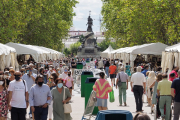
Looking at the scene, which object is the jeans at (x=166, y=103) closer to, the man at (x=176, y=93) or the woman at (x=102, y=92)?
the man at (x=176, y=93)

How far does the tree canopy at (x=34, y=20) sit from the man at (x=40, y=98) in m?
20.0

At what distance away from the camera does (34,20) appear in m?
44.1

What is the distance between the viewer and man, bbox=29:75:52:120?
8.29 metres

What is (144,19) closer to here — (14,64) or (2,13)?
(2,13)

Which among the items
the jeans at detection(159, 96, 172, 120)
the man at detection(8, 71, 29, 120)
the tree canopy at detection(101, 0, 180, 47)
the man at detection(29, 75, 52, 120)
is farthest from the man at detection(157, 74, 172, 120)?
the tree canopy at detection(101, 0, 180, 47)

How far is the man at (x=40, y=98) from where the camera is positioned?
8.29 m

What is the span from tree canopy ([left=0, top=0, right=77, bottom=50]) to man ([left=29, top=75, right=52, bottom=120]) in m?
20.0

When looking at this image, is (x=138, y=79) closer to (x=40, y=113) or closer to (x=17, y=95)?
(x=40, y=113)

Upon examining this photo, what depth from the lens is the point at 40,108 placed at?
833cm

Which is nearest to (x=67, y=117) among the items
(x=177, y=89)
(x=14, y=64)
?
(x=177, y=89)

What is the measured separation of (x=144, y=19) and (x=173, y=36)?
6872 mm

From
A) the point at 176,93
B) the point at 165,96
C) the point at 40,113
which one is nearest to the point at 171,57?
the point at 165,96

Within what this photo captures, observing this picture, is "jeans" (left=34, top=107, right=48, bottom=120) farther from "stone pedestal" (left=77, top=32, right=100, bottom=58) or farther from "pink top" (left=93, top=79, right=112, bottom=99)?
"stone pedestal" (left=77, top=32, right=100, bottom=58)

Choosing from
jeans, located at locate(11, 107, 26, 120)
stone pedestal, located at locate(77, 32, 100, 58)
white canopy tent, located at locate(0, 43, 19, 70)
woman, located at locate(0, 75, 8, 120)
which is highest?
stone pedestal, located at locate(77, 32, 100, 58)
